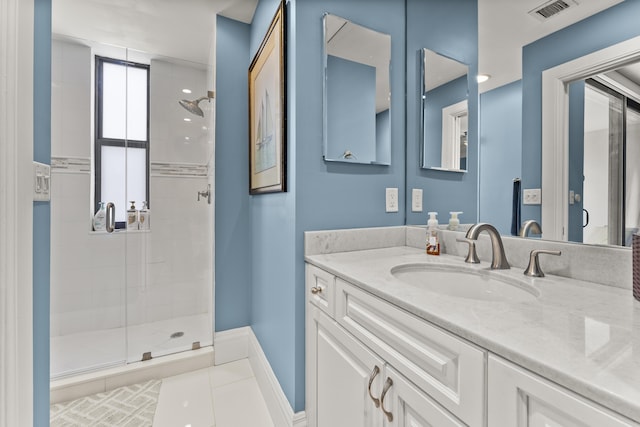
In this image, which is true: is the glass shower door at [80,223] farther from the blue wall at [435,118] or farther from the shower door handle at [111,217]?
the blue wall at [435,118]

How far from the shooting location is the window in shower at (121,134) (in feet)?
7.17

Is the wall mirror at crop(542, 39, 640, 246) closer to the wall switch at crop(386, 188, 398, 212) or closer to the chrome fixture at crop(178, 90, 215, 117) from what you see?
the wall switch at crop(386, 188, 398, 212)

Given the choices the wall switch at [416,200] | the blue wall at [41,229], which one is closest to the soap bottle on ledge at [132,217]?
the blue wall at [41,229]

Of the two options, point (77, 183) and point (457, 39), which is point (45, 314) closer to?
point (77, 183)

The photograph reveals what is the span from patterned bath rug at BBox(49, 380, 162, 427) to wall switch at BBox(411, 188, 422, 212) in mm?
1742

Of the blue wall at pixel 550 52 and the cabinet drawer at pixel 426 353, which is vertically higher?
the blue wall at pixel 550 52

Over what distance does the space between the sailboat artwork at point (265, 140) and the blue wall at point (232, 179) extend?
0.95 ft

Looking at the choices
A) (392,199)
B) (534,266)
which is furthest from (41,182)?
(534,266)

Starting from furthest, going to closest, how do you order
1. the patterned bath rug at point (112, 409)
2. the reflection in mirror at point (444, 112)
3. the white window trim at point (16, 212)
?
the patterned bath rug at point (112, 409) < the reflection in mirror at point (444, 112) < the white window trim at point (16, 212)

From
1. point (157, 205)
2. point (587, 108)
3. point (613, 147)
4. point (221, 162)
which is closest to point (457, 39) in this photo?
point (587, 108)

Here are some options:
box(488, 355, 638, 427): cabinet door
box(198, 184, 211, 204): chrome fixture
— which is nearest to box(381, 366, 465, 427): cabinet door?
box(488, 355, 638, 427): cabinet door

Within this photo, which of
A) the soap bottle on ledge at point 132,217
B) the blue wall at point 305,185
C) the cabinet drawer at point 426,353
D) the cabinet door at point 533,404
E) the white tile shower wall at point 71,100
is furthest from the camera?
the soap bottle on ledge at point 132,217

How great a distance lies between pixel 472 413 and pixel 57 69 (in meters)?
3.09

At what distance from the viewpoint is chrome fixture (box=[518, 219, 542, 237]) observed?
96 cm
